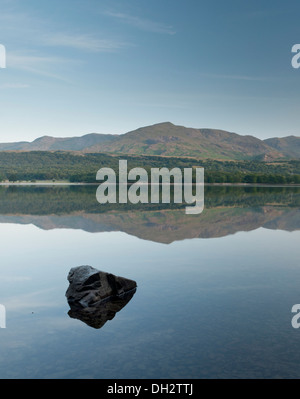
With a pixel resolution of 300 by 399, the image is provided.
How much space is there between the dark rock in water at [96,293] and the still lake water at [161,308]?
54cm

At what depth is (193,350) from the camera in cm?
1369

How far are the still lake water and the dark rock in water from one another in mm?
541

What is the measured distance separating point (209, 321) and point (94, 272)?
6076 millimetres

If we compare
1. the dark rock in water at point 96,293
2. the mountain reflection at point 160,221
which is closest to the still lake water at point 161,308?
the dark rock in water at point 96,293

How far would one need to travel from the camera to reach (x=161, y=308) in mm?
17812

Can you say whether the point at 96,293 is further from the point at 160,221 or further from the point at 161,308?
the point at 160,221

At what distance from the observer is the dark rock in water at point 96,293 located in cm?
1775

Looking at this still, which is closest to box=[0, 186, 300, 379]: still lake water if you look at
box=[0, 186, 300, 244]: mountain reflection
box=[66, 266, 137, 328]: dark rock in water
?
box=[66, 266, 137, 328]: dark rock in water

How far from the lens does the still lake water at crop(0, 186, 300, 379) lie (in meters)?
12.8

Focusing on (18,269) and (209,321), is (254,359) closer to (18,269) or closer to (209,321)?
(209,321)

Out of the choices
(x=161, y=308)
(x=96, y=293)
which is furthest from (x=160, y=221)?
(x=161, y=308)

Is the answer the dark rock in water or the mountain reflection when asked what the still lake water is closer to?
the dark rock in water

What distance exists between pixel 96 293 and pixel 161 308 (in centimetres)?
329

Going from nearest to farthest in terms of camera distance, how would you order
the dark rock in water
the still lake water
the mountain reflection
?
the still lake water
the dark rock in water
the mountain reflection
